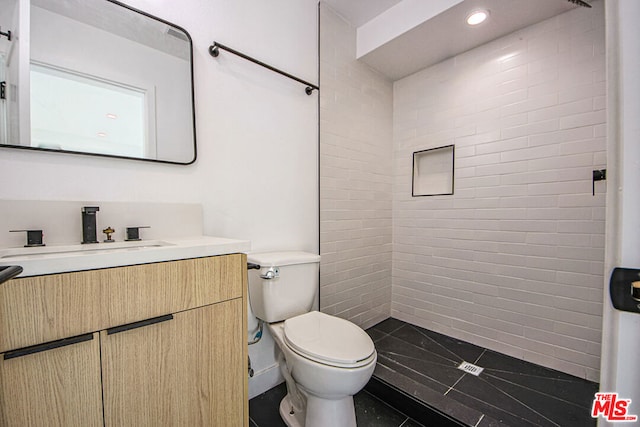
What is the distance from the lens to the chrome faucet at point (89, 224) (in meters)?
1.05

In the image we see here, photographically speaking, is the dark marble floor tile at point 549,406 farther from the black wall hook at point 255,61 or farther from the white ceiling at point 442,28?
the white ceiling at point 442,28

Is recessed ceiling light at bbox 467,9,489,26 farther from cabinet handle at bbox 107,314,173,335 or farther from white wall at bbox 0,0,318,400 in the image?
cabinet handle at bbox 107,314,173,335

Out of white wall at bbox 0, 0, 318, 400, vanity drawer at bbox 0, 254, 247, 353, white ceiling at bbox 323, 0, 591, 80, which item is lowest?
vanity drawer at bbox 0, 254, 247, 353

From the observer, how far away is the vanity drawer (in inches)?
26.2

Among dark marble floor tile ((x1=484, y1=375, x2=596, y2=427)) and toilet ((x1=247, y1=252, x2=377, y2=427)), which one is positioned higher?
toilet ((x1=247, y1=252, x2=377, y2=427))

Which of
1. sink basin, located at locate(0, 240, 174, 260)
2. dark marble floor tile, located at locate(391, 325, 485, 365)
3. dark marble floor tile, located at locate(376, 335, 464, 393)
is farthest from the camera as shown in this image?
dark marble floor tile, located at locate(391, 325, 485, 365)

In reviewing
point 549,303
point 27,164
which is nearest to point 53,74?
point 27,164

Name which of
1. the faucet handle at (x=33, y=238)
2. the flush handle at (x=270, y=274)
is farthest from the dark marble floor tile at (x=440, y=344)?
the faucet handle at (x=33, y=238)

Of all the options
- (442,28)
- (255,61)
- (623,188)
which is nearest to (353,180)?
(255,61)

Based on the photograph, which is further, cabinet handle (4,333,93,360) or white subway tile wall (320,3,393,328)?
white subway tile wall (320,3,393,328)

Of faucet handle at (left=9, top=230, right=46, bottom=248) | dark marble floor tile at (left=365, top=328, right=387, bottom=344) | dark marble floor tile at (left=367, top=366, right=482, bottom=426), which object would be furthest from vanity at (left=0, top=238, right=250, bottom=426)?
dark marble floor tile at (left=365, top=328, right=387, bottom=344)

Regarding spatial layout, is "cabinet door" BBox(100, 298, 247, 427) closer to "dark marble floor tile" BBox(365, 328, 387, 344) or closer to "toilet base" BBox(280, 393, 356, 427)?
"toilet base" BBox(280, 393, 356, 427)

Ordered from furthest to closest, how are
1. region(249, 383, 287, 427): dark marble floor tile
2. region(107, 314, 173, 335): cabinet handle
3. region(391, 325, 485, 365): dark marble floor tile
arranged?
1. region(391, 325, 485, 365): dark marble floor tile
2. region(249, 383, 287, 427): dark marble floor tile
3. region(107, 314, 173, 335): cabinet handle

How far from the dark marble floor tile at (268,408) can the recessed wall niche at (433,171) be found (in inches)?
73.2
